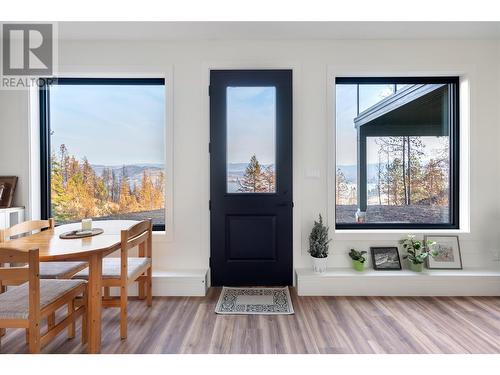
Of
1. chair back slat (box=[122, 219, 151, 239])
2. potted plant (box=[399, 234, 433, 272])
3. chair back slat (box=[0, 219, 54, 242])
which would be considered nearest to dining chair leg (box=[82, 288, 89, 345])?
chair back slat (box=[122, 219, 151, 239])

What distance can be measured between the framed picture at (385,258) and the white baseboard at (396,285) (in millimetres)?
177

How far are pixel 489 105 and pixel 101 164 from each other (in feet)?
14.4

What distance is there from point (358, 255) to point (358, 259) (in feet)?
0.15

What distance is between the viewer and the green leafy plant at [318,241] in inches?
115

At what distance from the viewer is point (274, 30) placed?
2.85 metres

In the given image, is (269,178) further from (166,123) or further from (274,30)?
(274,30)

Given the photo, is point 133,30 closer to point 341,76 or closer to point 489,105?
point 341,76

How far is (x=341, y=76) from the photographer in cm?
312

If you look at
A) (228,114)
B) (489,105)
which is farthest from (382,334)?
(489,105)

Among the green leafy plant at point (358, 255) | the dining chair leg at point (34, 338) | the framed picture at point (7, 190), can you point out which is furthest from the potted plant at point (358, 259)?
the framed picture at point (7, 190)

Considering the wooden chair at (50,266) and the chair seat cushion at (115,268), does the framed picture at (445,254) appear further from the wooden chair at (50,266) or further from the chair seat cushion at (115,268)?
the wooden chair at (50,266)

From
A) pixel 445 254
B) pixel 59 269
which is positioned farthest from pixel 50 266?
pixel 445 254

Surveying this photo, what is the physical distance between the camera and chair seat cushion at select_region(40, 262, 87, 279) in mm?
2092

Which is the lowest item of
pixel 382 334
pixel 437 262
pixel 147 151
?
pixel 382 334
